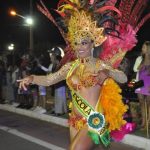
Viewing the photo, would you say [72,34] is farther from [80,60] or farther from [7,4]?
[7,4]

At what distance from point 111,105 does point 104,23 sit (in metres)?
0.94

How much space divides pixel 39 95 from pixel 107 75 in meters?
7.66

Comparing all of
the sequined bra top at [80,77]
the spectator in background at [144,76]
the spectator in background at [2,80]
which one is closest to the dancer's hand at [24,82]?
the sequined bra top at [80,77]

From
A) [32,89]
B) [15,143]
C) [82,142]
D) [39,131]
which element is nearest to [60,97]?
[32,89]

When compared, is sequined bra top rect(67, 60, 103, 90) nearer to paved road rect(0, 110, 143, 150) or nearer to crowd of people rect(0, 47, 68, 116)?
paved road rect(0, 110, 143, 150)

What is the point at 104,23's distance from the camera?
5195 mm

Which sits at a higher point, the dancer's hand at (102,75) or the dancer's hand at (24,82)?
the dancer's hand at (102,75)

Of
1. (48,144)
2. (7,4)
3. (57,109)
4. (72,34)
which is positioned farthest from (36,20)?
(72,34)

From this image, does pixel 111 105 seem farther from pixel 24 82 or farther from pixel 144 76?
pixel 144 76

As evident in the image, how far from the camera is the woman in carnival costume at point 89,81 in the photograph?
15.8 feet

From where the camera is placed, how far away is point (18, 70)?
44.2 ft

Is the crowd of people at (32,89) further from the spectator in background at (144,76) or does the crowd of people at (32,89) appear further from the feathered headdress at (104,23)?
the feathered headdress at (104,23)

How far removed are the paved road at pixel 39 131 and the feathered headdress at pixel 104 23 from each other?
10.00 feet

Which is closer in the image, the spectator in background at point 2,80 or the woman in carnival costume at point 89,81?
the woman in carnival costume at point 89,81
